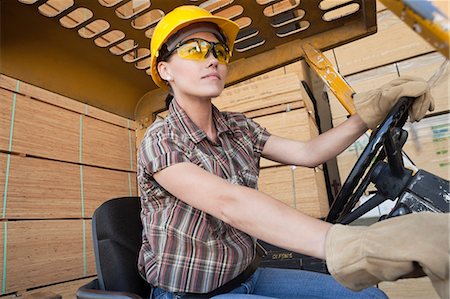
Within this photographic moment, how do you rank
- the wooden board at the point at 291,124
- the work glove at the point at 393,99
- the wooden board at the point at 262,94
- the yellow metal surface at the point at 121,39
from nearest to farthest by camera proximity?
the work glove at the point at 393,99
the yellow metal surface at the point at 121,39
the wooden board at the point at 291,124
the wooden board at the point at 262,94

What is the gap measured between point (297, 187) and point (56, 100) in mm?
1965

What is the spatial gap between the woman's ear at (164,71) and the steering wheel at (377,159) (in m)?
0.87

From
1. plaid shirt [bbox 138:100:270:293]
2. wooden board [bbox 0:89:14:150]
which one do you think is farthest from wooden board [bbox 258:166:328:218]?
wooden board [bbox 0:89:14:150]

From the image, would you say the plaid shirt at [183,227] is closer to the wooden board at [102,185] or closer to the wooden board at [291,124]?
the wooden board at [102,185]

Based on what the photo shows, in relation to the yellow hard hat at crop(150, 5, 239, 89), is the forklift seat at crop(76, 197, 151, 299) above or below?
below

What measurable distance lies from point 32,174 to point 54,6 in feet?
3.59

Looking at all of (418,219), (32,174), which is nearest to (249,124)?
(418,219)

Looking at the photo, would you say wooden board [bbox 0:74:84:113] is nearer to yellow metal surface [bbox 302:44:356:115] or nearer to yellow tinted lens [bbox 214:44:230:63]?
yellow tinted lens [bbox 214:44:230:63]

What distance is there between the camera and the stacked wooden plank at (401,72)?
2.84 meters

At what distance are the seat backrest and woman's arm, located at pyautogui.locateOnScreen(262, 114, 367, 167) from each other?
741mm

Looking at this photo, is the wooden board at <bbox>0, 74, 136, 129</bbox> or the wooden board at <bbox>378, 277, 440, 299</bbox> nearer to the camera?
the wooden board at <bbox>0, 74, 136, 129</bbox>

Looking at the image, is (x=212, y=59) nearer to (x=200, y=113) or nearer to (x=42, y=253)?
(x=200, y=113)

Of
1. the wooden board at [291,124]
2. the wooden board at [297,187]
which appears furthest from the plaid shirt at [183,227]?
the wooden board at [291,124]

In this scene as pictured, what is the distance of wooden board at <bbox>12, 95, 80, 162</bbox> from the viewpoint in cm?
237
